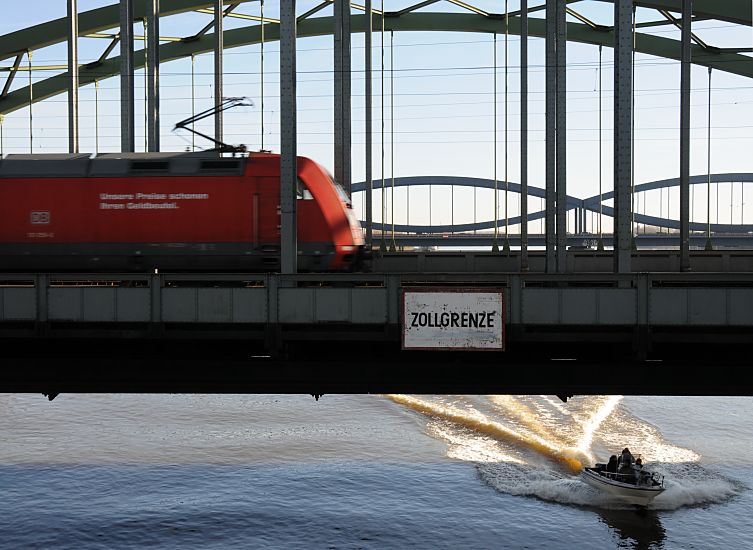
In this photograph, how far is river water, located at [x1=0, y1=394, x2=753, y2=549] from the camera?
3594cm

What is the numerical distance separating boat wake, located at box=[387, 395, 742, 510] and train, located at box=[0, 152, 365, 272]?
868 inches

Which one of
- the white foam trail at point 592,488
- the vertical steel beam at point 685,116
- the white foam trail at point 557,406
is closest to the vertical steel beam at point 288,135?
the vertical steel beam at point 685,116

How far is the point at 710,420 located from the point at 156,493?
126ft

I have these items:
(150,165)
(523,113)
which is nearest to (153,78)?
(150,165)

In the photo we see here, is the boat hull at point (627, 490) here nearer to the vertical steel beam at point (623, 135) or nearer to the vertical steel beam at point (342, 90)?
the vertical steel beam at point (342, 90)

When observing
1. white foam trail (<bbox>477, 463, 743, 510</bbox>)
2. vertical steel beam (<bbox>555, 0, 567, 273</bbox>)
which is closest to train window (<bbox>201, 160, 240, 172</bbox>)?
vertical steel beam (<bbox>555, 0, 567, 273</bbox>)

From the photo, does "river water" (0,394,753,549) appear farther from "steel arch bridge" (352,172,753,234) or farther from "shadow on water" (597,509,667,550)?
"steel arch bridge" (352,172,753,234)

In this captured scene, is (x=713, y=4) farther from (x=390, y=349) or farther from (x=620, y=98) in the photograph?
(x=390, y=349)

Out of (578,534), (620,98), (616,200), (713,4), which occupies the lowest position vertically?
(578,534)

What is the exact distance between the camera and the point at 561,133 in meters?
29.8

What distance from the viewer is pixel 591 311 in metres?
16.0

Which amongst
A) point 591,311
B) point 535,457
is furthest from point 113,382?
point 535,457

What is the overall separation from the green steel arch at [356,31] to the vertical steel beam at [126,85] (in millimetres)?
21656

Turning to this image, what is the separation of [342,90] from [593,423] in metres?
32.8
